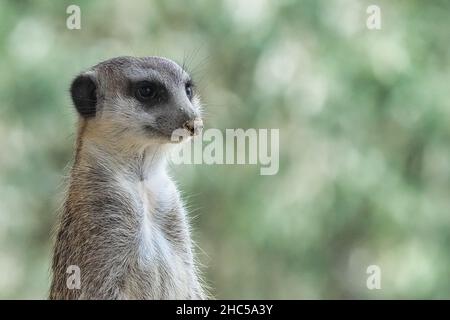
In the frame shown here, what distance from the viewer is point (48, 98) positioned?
14.0 feet

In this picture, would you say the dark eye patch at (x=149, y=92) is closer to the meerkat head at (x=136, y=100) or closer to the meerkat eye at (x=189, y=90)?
the meerkat head at (x=136, y=100)

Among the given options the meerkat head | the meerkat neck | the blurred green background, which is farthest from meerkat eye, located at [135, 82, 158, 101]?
the blurred green background

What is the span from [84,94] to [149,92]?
20cm

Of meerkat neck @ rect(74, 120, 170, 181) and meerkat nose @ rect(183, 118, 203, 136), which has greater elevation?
meerkat nose @ rect(183, 118, 203, 136)

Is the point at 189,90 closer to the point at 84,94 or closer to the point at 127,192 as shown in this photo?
the point at 84,94

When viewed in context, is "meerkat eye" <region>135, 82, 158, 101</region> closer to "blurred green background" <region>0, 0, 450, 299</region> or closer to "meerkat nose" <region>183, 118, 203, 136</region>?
"meerkat nose" <region>183, 118, 203, 136</region>

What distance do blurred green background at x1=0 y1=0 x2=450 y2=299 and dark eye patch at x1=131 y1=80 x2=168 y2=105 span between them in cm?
186

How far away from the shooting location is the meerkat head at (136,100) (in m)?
2.21

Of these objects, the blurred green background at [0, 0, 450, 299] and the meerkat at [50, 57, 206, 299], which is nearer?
the meerkat at [50, 57, 206, 299]

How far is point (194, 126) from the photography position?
7.07 ft

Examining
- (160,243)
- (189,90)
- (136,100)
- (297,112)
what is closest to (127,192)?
(160,243)

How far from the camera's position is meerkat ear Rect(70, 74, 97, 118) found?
7.66ft

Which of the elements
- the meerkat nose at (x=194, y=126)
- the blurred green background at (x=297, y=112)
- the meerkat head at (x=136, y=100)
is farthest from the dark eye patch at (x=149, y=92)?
the blurred green background at (x=297, y=112)
